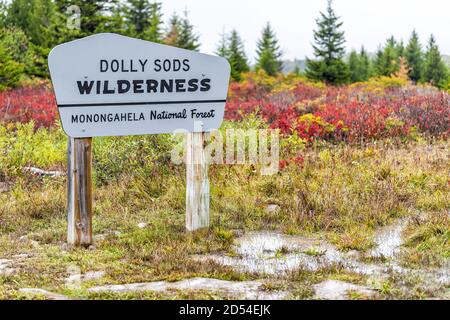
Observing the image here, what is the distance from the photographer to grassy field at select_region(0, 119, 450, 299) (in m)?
4.83

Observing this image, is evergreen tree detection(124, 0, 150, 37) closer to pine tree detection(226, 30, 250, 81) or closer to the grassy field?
pine tree detection(226, 30, 250, 81)

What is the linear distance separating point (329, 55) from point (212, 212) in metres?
34.7

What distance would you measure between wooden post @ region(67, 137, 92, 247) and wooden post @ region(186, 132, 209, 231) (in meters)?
1.11

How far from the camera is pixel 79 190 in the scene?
572 cm

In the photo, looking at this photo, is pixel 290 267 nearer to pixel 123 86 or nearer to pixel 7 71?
pixel 123 86

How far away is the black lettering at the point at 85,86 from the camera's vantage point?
5.57 m

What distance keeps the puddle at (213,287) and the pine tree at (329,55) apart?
116 feet

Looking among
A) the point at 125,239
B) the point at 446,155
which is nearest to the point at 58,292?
the point at 125,239

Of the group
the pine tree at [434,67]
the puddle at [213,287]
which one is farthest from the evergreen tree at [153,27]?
the puddle at [213,287]

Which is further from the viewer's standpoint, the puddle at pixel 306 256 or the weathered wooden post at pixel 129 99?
the weathered wooden post at pixel 129 99

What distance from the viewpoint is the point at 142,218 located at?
696 cm

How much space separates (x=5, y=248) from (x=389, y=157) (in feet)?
20.4

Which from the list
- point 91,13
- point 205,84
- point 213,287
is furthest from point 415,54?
point 213,287

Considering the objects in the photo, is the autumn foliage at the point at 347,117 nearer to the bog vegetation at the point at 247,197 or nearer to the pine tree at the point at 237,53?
the bog vegetation at the point at 247,197
